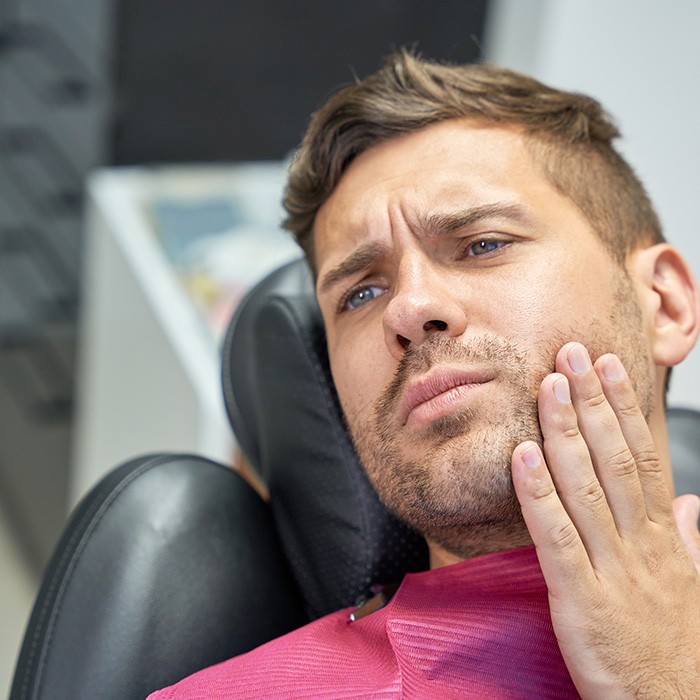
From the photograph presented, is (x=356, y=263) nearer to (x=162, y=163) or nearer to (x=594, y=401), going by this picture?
(x=594, y=401)

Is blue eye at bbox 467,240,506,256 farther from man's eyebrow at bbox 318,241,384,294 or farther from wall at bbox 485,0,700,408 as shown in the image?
wall at bbox 485,0,700,408

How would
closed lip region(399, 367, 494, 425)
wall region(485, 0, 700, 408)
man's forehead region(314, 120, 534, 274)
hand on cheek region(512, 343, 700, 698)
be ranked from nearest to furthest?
1. hand on cheek region(512, 343, 700, 698)
2. closed lip region(399, 367, 494, 425)
3. man's forehead region(314, 120, 534, 274)
4. wall region(485, 0, 700, 408)

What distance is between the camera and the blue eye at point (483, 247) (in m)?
1.10

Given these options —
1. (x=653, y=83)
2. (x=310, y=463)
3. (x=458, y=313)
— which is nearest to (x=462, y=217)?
(x=458, y=313)

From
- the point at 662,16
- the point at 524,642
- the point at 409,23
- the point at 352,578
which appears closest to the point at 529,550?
the point at 524,642

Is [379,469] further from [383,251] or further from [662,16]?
[662,16]

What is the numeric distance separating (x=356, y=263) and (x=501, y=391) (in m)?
0.26

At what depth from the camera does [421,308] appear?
1.03m

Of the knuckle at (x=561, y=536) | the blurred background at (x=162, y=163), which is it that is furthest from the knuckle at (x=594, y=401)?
the blurred background at (x=162, y=163)

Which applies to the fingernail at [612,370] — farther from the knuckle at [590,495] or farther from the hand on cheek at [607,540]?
the knuckle at [590,495]

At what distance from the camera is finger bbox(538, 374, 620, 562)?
94 centimetres

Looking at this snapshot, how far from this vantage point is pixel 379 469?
3.59 ft

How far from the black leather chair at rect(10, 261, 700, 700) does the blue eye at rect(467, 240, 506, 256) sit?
0.25 meters

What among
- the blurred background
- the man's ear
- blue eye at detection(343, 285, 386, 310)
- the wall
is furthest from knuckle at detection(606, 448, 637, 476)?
the wall
